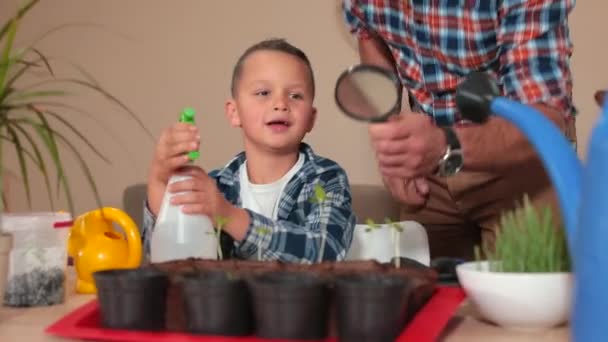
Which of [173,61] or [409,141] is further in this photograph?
[173,61]

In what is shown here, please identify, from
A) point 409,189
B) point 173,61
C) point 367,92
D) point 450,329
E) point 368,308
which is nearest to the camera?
point 368,308

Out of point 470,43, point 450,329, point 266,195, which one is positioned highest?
point 470,43

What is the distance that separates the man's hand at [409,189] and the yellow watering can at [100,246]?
49 centimetres

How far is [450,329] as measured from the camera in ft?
2.94

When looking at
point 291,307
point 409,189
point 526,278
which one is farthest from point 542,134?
point 409,189

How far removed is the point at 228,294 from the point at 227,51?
191cm

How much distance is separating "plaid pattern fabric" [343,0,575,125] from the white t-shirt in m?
0.34

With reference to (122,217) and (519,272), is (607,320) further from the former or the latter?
(122,217)

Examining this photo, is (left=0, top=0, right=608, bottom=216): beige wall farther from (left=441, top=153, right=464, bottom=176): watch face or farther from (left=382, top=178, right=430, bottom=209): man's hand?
(left=441, top=153, right=464, bottom=176): watch face

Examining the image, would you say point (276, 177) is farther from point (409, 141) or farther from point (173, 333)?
point (173, 333)

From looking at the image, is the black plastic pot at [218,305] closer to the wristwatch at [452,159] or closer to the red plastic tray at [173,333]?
the red plastic tray at [173,333]

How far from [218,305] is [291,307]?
0.07 meters

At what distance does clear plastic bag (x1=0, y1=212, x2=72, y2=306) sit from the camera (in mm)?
1045

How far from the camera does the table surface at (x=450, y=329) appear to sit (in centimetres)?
86
